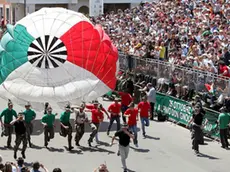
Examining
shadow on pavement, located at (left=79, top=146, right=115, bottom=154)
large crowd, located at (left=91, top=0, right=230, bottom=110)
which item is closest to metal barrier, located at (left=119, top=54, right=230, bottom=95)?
large crowd, located at (left=91, top=0, right=230, bottom=110)

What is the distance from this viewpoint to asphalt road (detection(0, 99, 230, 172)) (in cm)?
1753

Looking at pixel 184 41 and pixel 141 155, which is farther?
pixel 184 41

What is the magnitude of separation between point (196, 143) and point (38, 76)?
5.99 meters

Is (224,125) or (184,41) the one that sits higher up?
(184,41)

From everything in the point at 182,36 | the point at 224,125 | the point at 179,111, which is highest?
the point at 182,36

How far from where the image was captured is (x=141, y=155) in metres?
18.8

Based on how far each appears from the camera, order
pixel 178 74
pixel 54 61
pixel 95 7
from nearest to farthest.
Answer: pixel 54 61
pixel 178 74
pixel 95 7

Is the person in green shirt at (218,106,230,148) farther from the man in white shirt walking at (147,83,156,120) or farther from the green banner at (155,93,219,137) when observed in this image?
the man in white shirt walking at (147,83,156,120)

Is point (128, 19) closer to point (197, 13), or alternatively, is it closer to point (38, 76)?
point (197, 13)

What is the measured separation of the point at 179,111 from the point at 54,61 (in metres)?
5.02

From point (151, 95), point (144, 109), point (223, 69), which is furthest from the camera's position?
point (151, 95)

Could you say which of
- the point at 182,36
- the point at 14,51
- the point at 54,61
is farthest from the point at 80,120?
the point at 182,36

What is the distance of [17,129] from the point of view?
17891 millimetres

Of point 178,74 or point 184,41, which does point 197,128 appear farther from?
point 184,41
